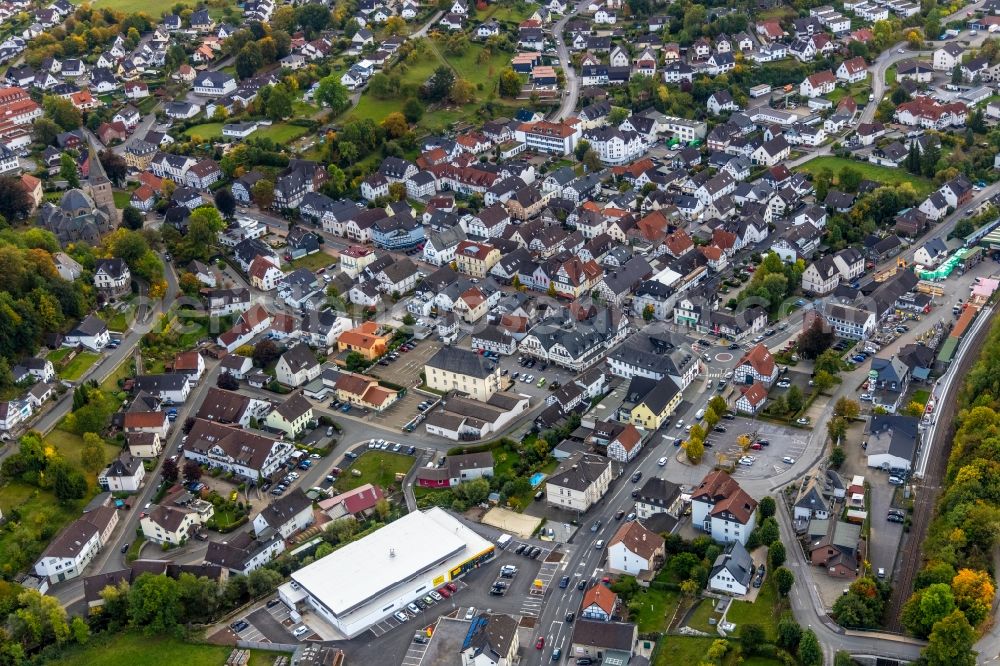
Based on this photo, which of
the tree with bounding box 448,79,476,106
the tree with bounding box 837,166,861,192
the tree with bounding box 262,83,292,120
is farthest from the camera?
the tree with bounding box 448,79,476,106

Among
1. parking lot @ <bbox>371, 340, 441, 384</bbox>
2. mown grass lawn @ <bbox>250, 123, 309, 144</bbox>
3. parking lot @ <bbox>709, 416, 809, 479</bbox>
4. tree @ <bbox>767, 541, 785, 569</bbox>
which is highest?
tree @ <bbox>767, 541, 785, 569</bbox>

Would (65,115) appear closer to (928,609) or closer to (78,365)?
(78,365)

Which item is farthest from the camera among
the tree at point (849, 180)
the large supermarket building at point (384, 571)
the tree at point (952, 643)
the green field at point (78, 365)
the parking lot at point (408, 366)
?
the tree at point (849, 180)

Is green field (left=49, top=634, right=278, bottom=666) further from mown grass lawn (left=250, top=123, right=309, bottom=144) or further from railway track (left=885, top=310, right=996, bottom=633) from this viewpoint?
mown grass lawn (left=250, top=123, right=309, bottom=144)

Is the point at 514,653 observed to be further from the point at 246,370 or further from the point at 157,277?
the point at 157,277

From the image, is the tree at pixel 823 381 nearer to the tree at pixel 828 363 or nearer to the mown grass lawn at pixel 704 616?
the tree at pixel 828 363

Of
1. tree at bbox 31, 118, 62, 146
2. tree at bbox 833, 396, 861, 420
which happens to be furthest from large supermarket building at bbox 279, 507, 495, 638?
tree at bbox 31, 118, 62, 146

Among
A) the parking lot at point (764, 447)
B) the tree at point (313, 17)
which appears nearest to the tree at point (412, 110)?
the tree at point (313, 17)
